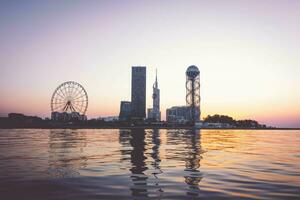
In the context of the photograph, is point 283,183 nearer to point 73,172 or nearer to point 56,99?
point 73,172

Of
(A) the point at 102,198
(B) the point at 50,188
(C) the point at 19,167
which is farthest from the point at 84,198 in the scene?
(C) the point at 19,167

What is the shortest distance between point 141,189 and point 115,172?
502 cm

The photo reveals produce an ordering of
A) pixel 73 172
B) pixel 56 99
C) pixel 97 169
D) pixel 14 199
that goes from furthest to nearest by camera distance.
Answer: pixel 56 99
pixel 97 169
pixel 73 172
pixel 14 199

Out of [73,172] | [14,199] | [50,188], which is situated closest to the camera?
[14,199]

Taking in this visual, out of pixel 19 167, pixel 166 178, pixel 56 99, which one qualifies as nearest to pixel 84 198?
pixel 166 178

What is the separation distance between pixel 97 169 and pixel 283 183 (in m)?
10.3

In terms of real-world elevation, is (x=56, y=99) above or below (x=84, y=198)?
Result: above

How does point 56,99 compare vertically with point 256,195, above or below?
above

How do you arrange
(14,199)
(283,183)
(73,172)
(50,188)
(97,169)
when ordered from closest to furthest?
(14,199) < (50,188) < (283,183) < (73,172) < (97,169)

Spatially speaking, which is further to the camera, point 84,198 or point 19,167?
point 19,167

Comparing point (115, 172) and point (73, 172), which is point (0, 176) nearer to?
point (73, 172)

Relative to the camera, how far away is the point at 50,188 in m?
12.6

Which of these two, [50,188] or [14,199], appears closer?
[14,199]

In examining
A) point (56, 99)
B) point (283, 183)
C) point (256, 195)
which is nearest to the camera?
point (256, 195)
